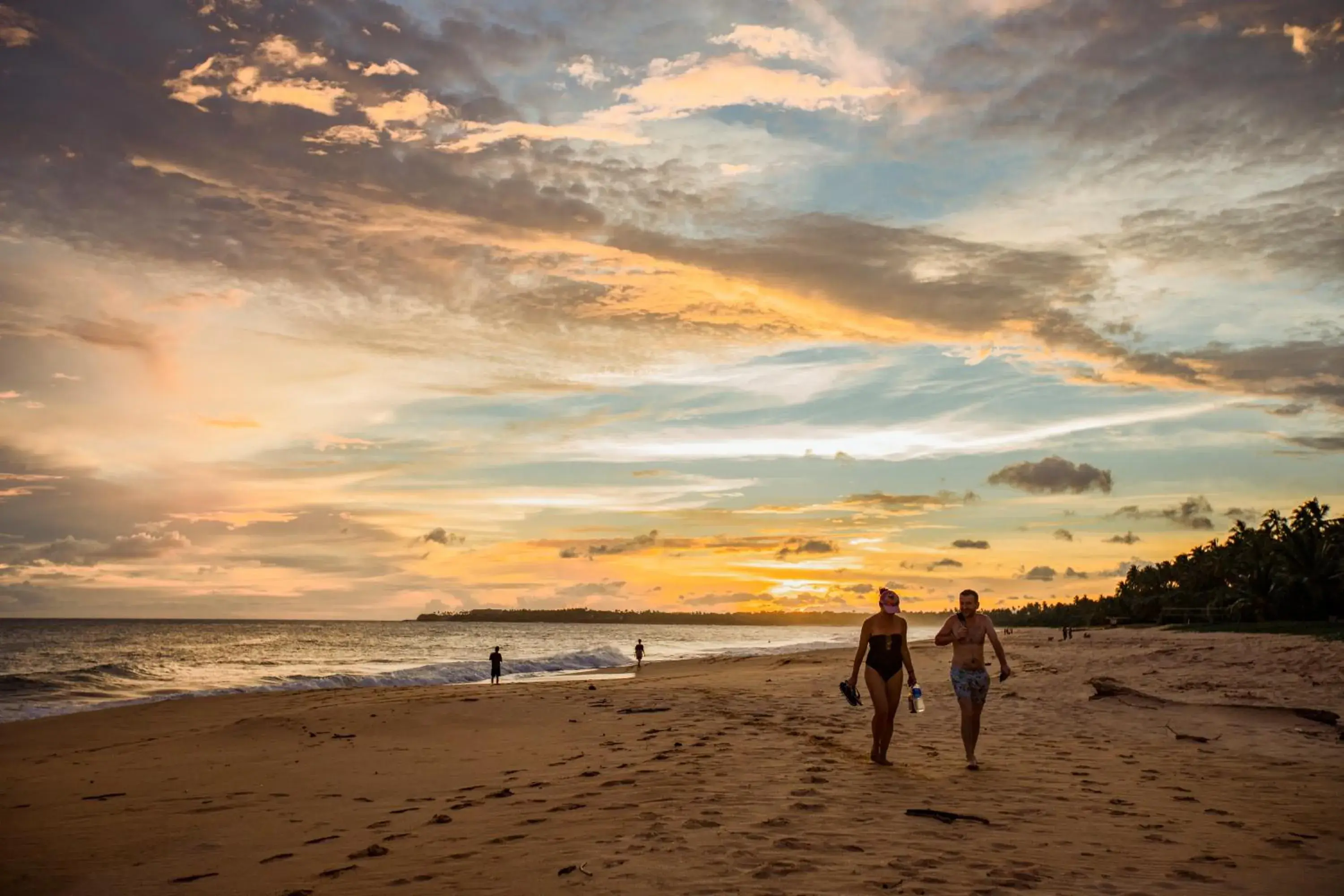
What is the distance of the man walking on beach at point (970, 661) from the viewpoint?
1129cm

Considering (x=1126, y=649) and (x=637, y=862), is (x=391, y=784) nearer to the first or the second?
(x=637, y=862)

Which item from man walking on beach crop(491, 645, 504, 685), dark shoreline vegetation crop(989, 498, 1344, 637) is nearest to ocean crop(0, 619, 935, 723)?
man walking on beach crop(491, 645, 504, 685)

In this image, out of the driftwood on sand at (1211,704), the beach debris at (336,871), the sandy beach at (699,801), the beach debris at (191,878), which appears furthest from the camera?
A: the driftwood on sand at (1211,704)

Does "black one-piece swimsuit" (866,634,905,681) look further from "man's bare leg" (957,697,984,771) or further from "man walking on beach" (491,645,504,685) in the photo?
"man walking on beach" (491,645,504,685)

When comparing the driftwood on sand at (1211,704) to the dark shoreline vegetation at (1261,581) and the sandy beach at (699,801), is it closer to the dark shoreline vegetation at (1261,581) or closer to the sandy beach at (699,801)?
the sandy beach at (699,801)

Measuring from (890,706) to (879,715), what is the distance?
195mm

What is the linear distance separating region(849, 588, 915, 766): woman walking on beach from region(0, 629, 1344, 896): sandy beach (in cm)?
47

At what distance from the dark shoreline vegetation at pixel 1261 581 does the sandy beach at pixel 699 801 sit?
30.5 metres

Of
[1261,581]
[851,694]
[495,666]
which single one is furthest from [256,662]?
[1261,581]

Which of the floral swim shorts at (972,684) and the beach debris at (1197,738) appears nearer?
the floral swim shorts at (972,684)

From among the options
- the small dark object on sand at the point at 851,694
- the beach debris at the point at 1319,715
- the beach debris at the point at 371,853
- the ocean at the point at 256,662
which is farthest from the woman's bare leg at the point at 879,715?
the ocean at the point at 256,662

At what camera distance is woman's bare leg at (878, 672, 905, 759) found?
11328mm

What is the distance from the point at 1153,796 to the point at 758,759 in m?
4.71

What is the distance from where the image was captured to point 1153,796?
962 cm
